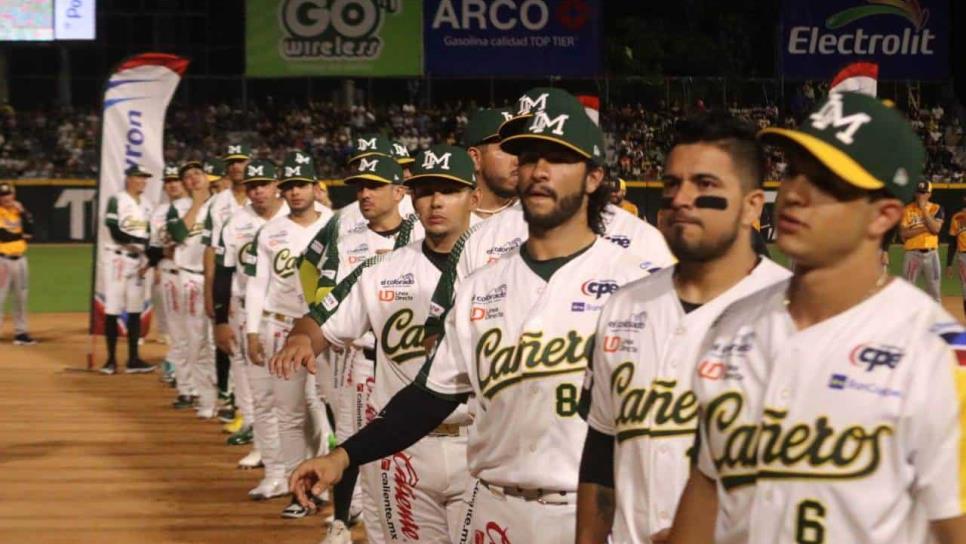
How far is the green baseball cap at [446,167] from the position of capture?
7238 mm

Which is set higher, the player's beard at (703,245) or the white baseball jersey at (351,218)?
the white baseball jersey at (351,218)

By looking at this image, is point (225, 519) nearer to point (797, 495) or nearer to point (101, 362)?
point (797, 495)

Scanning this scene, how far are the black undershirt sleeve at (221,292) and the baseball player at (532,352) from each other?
24.3ft

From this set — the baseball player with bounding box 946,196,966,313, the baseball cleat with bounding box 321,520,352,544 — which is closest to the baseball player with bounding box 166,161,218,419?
the baseball cleat with bounding box 321,520,352,544

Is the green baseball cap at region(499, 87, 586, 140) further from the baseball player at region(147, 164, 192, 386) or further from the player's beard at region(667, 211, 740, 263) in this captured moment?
the baseball player at region(147, 164, 192, 386)

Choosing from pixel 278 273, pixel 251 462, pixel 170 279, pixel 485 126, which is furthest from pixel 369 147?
pixel 170 279

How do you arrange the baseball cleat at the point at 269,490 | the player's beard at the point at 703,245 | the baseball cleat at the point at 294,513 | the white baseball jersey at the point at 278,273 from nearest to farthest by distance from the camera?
the player's beard at the point at 703,245
the baseball cleat at the point at 294,513
the white baseball jersey at the point at 278,273
the baseball cleat at the point at 269,490

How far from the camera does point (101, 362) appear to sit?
1980cm

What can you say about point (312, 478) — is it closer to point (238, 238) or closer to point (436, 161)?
point (436, 161)

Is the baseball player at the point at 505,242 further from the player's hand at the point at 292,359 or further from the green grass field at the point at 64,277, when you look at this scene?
the green grass field at the point at 64,277

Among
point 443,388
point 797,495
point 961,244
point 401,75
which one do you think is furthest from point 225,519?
point 401,75

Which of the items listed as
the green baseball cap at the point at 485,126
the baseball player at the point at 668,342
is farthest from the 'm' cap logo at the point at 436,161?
the baseball player at the point at 668,342

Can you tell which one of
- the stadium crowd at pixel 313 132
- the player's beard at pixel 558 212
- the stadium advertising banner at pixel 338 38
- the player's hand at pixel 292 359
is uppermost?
the stadium advertising banner at pixel 338 38

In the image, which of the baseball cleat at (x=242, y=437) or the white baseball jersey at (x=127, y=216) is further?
the white baseball jersey at (x=127, y=216)
